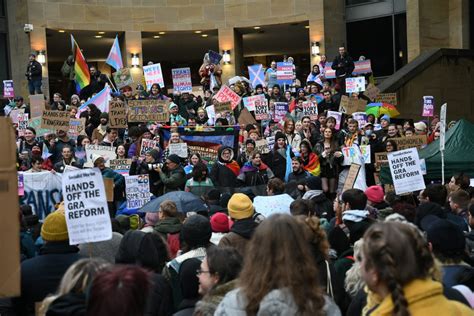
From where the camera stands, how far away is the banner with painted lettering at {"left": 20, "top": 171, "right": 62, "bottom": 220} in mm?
11109

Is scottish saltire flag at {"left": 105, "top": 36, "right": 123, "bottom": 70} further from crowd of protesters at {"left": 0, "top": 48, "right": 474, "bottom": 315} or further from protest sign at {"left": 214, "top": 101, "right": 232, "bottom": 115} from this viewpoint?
crowd of protesters at {"left": 0, "top": 48, "right": 474, "bottom": 315}

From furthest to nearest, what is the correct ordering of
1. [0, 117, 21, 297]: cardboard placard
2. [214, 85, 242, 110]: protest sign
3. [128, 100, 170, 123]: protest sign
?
[214, 85, 242, 110]: protest sign, [128, 100, 170, 123]: protest sign, [0, 117, 21, 297]: cardboard placard

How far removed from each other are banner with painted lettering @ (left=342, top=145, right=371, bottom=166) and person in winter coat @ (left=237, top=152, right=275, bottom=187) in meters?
1.43

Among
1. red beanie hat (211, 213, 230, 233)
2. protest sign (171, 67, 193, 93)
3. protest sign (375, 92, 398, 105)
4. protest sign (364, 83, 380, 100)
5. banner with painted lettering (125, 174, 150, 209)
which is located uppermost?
protest sign (171, 67, 193, 93)

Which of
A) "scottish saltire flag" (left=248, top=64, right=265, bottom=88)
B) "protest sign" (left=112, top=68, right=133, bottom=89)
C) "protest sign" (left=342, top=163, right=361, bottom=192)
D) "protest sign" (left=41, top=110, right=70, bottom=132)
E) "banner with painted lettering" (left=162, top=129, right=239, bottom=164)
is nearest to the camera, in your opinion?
"protest sign" (left=342, top=163, right=361, bottom=192)

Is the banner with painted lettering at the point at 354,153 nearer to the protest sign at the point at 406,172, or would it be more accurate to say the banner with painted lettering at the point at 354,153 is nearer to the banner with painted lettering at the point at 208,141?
the banner with painted lettering at the point at 208,141

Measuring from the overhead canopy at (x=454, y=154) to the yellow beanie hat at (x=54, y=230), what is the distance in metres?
9.52

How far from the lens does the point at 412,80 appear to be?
26438mm

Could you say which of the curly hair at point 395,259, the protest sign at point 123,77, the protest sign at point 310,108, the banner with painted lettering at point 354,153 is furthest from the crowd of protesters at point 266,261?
the protest sign at point 123,77

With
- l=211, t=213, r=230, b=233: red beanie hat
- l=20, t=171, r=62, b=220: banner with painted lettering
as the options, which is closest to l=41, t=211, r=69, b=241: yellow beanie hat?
l=211, t=213, r=230, b=233: red beanie hat

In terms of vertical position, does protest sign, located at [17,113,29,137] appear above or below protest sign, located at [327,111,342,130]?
above

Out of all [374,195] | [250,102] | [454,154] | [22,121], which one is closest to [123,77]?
[250,102]

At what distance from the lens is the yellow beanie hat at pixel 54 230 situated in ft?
19.1

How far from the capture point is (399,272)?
3598 millimetres
